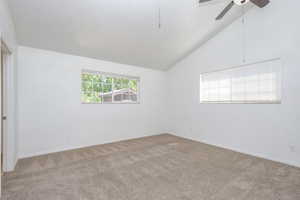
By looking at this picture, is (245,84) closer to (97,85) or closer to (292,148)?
(292,148)

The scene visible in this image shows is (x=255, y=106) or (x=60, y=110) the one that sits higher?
(x=255, y=106)

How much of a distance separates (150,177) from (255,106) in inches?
109

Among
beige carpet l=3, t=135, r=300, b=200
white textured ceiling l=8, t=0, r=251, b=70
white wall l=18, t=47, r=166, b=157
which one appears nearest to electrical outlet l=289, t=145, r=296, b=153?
beige carpet l=3, t=135, r=300, b=200

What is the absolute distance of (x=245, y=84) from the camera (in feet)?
11.1

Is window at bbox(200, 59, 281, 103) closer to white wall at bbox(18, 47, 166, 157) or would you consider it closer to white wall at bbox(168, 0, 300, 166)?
white wall at bbox(168, 0, 300, 166)

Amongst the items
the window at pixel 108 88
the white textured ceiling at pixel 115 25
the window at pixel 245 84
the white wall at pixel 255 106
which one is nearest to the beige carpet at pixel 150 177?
the white wall at pixel 255 106

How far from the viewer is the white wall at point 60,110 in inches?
120

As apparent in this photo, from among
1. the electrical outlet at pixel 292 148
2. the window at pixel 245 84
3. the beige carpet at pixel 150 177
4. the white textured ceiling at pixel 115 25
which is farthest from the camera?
the window at pixel 245 84

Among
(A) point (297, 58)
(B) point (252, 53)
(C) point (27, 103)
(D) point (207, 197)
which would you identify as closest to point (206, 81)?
(B) point (252, 53)

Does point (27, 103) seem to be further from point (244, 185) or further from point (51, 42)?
point (244, 185)

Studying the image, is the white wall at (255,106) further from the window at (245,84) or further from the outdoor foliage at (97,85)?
the outdoor foliage at (97,85)

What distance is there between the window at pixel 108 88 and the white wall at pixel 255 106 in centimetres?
190

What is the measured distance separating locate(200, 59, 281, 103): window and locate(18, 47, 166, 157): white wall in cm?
241

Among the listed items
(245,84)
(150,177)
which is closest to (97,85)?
(150,177)
